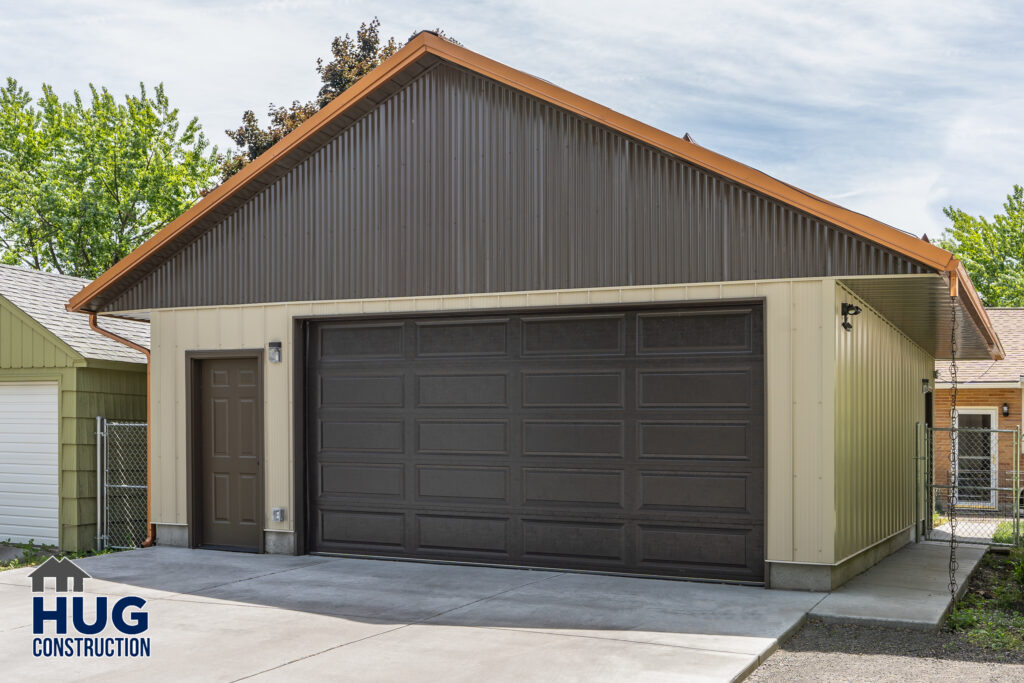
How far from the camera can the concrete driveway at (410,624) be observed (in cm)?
656

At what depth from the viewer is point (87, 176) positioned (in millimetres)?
33188

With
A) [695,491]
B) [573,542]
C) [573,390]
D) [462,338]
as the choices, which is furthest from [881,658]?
[462,338]

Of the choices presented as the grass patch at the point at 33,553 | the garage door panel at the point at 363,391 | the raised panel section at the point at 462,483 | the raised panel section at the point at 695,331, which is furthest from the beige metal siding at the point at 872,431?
the grass patch at the point at 33,553

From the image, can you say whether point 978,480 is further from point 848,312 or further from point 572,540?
point 572,540

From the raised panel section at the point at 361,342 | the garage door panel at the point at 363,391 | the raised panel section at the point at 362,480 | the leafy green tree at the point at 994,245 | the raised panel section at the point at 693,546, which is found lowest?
the raised panel section at the point at 693,546

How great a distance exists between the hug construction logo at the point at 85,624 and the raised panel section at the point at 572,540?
147 inches

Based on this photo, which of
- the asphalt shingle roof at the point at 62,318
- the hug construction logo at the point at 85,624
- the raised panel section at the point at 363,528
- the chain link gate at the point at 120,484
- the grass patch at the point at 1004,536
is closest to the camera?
the hug construction logo at the point at 85,624

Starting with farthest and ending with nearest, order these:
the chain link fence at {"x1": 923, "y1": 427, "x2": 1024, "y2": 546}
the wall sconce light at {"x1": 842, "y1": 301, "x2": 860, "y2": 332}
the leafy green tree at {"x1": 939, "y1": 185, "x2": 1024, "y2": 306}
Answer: the leafy green tree at {"x1": 939, "y1": 185, "x2": 1024, "y2": 306}, the chain link fence at {"x1": 923, "y1": 427, "x2": 1024, "y2": 546}, the wall sconce light at {"x1": 842, "y1": 301, "x2": 860, "y2": 332}

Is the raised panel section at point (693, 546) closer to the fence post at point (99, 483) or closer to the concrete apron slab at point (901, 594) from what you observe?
the concrete apron slab at point (901, 594)

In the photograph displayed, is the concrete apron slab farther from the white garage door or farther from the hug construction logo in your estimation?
the white garage door

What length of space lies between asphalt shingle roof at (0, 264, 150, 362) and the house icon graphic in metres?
3.20

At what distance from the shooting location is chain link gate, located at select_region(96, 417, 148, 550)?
13.1 m

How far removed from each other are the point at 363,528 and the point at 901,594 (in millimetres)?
5526

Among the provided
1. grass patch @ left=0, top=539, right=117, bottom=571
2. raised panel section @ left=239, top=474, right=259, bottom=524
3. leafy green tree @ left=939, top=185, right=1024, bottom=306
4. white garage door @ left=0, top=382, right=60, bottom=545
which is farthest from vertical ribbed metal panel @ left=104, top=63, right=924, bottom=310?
leafy green tree @ left=939, top=185, right=1024, bottom=306
